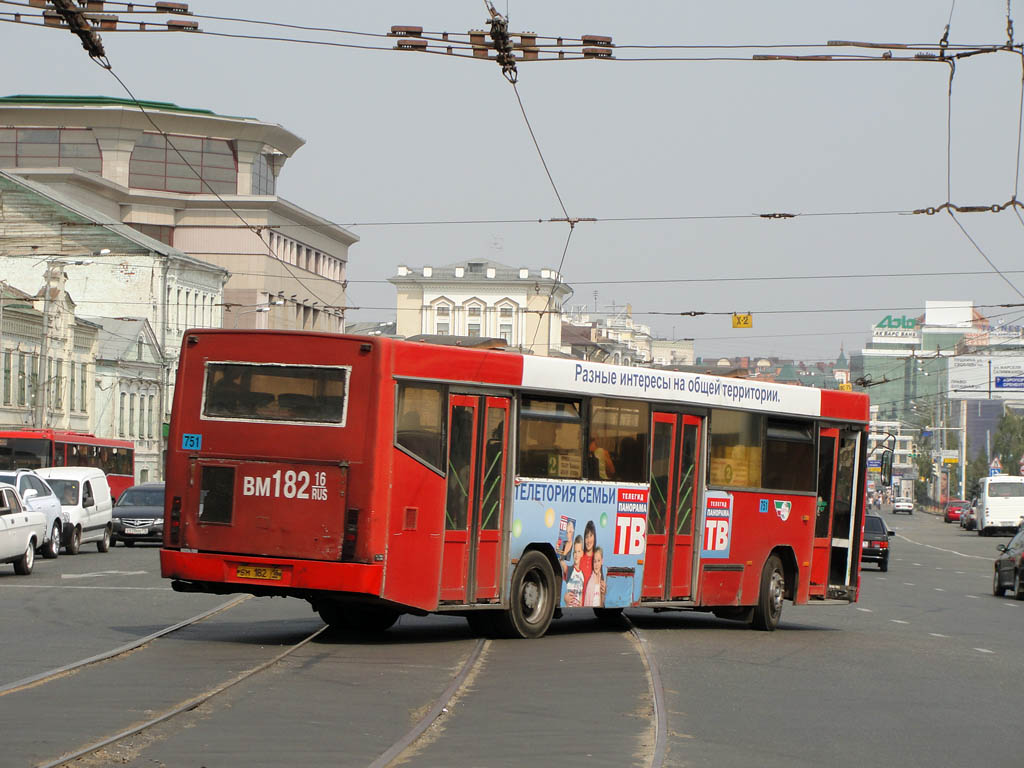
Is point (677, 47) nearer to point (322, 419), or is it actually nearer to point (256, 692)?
point (322, 419)

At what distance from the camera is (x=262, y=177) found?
11044 cm

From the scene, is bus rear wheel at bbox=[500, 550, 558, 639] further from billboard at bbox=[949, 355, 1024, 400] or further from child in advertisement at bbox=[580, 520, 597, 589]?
billboard at bbox=[949, 355, 1024, 400]

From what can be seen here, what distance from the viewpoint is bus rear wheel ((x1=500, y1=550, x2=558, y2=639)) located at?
57.1 ft

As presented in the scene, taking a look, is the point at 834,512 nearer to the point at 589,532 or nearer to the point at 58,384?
the point at 589,532

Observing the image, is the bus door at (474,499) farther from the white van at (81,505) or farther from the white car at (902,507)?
the white car at (902,507)

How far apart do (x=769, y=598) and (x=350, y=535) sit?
7.32 meters

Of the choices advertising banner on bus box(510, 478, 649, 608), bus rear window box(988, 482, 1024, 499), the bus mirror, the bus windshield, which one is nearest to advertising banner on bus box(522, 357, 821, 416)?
advertising banner on bus box(510, 478, 649, 608)

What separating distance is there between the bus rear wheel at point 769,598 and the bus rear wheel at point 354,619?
16.3 ft

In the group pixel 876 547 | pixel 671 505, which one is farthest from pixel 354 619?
pixel 876 547

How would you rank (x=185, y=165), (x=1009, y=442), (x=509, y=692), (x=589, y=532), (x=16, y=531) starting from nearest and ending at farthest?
1. (x=509, y=692)
2. (x=589, y=532)
3. (x=16, y=531)
4. (x=185, y=165)
5. (x=1009, y=442)

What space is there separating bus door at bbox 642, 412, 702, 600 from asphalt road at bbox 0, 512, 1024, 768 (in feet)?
2.11

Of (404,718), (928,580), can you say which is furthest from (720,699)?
(928,580)

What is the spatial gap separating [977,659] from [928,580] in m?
21.0

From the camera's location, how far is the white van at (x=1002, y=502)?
266 feet
